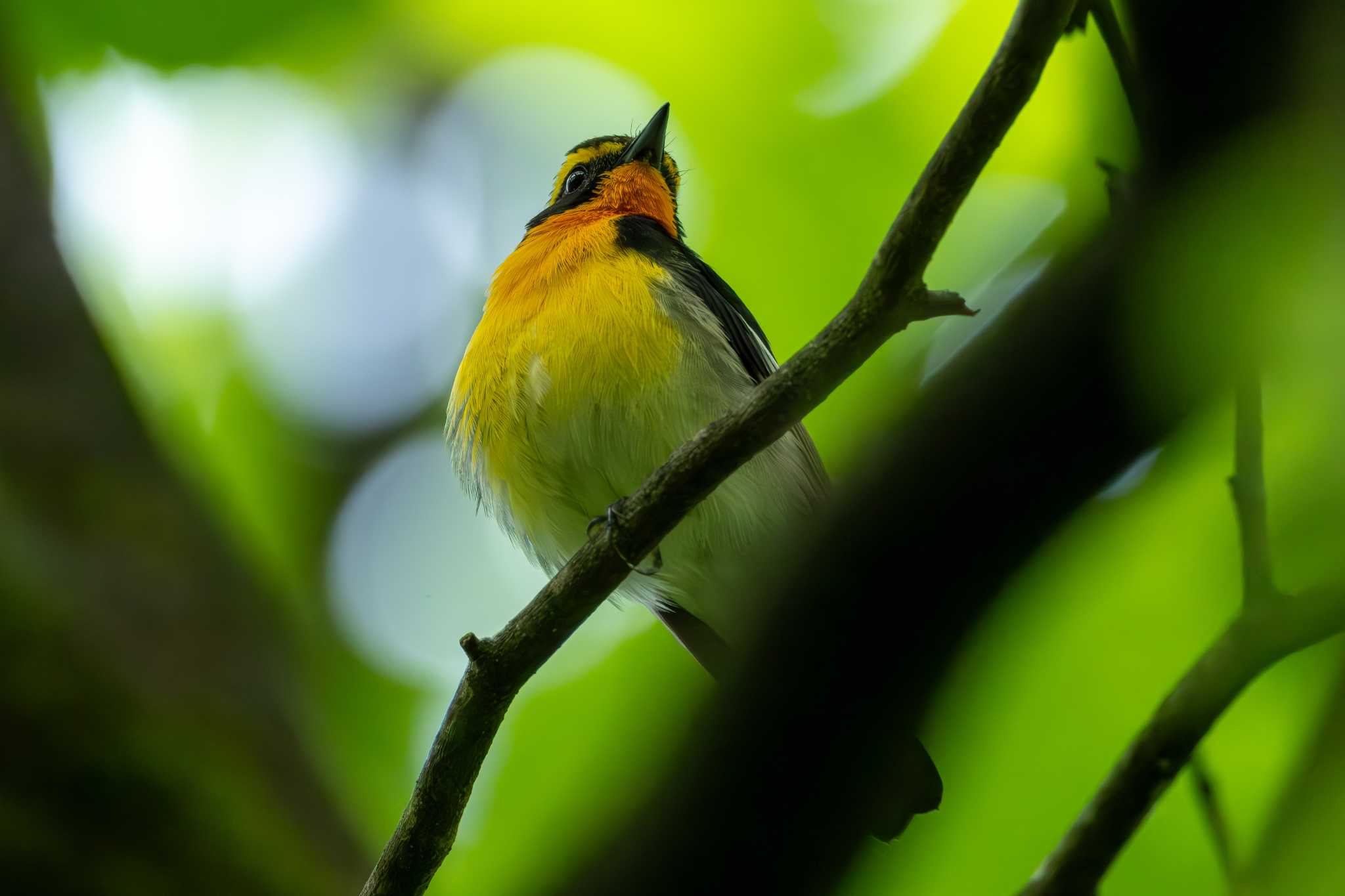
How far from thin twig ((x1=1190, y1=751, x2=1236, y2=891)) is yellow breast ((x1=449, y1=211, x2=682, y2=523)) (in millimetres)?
2210

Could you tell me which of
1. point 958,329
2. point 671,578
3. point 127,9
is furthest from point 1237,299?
point 127,9

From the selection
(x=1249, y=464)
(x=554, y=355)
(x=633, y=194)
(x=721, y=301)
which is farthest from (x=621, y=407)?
(x=1249, y=464)

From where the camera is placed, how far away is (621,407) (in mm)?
4172

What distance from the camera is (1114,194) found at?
2141mm

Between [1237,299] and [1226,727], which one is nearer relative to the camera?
[1237,299]

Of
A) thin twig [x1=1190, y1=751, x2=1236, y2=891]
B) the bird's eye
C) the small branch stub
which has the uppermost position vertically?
the bird's eye

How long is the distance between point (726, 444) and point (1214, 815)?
4.34ft

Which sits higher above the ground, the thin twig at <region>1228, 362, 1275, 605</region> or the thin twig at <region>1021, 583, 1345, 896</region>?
the thin twig at <region>1228, 362, 1275, 605</region>

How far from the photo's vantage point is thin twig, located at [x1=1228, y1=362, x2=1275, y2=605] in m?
2.42

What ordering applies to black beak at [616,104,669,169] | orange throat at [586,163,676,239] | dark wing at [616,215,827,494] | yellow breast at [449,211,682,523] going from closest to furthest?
1. yellow breast at [449,211,682,523]
2. dark wing at [616,215,827,494]
3. black beak at [616,104,669,169]
4. orange throat at [586,163,676,239]

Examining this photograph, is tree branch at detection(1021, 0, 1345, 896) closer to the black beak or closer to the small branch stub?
the small branch stub

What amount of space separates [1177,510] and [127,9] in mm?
4946

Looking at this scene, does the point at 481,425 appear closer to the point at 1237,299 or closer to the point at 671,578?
the point at 671,578

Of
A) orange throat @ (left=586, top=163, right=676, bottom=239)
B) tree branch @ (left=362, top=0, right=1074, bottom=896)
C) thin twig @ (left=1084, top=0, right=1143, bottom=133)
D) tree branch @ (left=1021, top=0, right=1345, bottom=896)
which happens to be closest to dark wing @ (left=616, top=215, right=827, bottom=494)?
orange throat @ (left=586, top=163, right=676, bottom=239)
